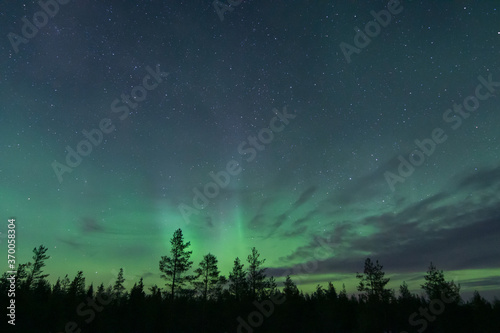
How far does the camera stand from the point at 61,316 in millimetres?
34812

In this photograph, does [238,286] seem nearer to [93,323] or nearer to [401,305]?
[93,323]

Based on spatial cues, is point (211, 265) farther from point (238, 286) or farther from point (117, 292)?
point (117, 292)

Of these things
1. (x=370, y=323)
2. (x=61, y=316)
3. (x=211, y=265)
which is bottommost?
(x=370, y=323)

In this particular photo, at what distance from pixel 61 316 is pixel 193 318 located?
16.8m

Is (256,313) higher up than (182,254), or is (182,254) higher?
(182,254)

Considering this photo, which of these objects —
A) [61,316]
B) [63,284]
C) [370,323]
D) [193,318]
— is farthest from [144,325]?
[63,284]

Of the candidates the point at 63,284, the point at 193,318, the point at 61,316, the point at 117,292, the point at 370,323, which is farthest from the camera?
the point at 63,284

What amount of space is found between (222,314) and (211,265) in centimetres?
840

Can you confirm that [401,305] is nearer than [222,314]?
No

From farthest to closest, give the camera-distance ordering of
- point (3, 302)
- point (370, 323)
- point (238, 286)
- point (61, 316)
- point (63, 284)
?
point (63, 284) → point (238, 286) → point (370, 323) → point (61, 316) → point (3, 302)

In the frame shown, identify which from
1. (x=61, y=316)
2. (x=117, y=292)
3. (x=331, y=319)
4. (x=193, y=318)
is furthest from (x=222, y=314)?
(x=117, y=292)

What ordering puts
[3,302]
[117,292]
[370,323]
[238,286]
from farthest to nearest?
[117,292]
[238,286]
[370,323]
[3,302]

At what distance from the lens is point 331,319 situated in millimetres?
42625

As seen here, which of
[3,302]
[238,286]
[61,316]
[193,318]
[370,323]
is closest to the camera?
[3,302]
